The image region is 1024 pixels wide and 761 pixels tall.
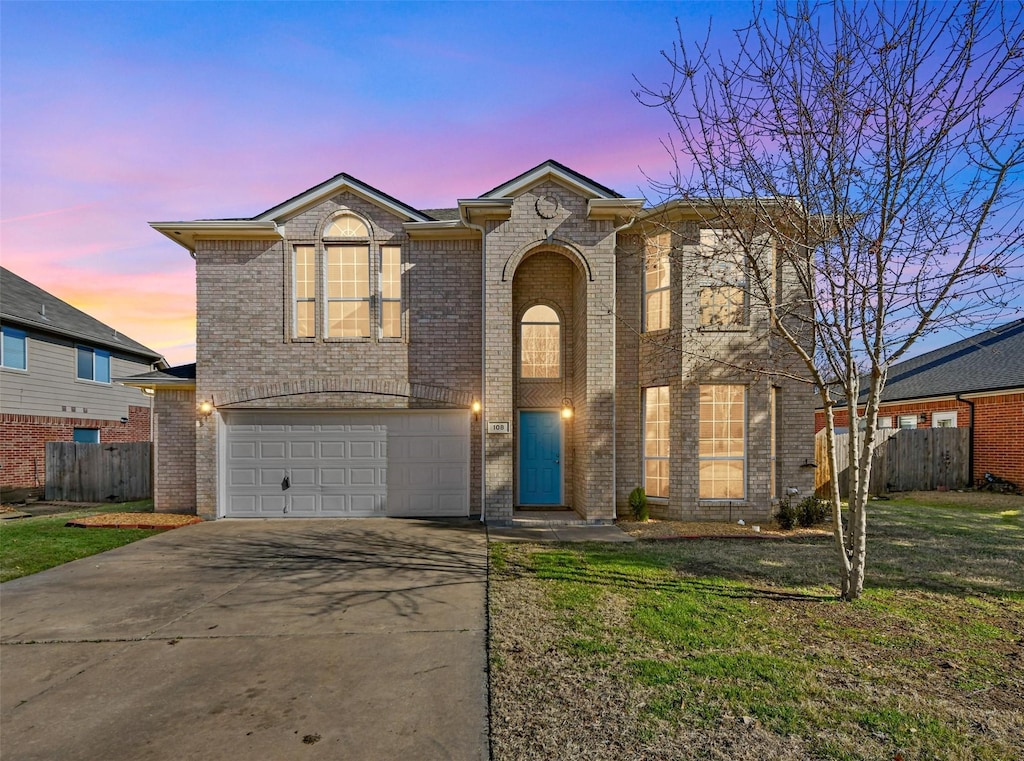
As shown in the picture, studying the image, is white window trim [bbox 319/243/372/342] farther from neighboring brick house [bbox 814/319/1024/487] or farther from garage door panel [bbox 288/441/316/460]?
neighboring brick house [bbox 814/319/1024/487]

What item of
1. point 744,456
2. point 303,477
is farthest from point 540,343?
point 303,477

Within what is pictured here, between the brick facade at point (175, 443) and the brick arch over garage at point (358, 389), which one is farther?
the brick facade at point (175, 443)

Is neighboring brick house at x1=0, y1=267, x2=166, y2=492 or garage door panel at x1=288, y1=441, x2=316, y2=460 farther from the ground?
neighboring brick house at x1=0, y1=267, x2=166, y2=492

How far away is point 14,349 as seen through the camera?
15.7 metres

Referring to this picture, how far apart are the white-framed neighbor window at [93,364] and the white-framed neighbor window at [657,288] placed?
19199 millimetres

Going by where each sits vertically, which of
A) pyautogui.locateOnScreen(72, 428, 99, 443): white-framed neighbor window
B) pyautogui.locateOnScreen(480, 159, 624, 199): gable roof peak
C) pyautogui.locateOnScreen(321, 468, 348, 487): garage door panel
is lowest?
pyautogui.locateOnScreen(321, 468, 348, 487): garage door panel

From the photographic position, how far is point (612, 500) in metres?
10.4

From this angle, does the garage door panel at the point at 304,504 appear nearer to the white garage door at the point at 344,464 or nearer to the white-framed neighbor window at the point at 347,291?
the white garage door at the point at 344,464

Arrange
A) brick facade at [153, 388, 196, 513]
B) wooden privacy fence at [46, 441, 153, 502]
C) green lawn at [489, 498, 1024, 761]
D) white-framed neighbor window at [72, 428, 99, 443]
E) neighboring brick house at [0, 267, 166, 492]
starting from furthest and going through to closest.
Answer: white-framed neighbor window at [72, 428, 99, 443] < neighboring brick house at [0, 267, 166, 492] < wooden privacy fence at [46, 441, 153, 502] < brick facade at [153, 388, 196, 513] < green lawn at [489, 498, 1024, 761]

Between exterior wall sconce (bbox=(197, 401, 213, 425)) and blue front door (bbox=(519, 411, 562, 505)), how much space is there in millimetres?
6704

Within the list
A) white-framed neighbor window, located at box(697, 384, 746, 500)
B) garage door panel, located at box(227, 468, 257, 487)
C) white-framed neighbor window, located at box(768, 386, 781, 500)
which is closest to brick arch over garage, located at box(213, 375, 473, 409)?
garage door panel, located at box(227, 468, 257, 487)

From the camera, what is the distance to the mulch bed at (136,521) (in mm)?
10398

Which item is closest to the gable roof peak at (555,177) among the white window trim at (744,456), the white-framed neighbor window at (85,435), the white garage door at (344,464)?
the white window trim at (744,456)

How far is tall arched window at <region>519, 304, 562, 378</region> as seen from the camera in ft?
39.9
